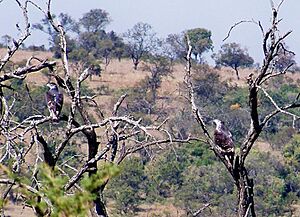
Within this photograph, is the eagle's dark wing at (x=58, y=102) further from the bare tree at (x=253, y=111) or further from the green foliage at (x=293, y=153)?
the green foliage at (x=293, y=153)

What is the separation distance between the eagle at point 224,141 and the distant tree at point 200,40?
107ft

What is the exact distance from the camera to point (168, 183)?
2464 centimetres

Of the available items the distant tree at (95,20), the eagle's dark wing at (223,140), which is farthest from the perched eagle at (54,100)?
the distant tree at (95,20)

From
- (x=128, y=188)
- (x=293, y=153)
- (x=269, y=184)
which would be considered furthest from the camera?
(x=293, y=153)

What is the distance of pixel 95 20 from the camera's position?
153 feet

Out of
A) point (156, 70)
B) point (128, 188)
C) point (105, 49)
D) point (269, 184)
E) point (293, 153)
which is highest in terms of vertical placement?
point (105, 49)

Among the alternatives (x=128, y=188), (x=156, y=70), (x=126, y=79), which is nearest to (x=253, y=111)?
(x=128, y=188)

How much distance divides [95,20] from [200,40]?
1055 cm

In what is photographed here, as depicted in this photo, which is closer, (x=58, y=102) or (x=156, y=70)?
(x=58, y=102)

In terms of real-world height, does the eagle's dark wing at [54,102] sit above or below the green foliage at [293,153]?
above

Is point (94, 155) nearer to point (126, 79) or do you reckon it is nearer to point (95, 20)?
point (126, 79)

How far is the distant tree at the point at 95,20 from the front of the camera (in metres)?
46.5

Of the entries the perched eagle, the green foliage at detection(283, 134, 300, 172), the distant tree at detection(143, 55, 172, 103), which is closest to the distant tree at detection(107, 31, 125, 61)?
the distant tree at detection(143, 55, 172, 103)

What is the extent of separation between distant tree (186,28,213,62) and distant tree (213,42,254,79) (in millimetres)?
1045
